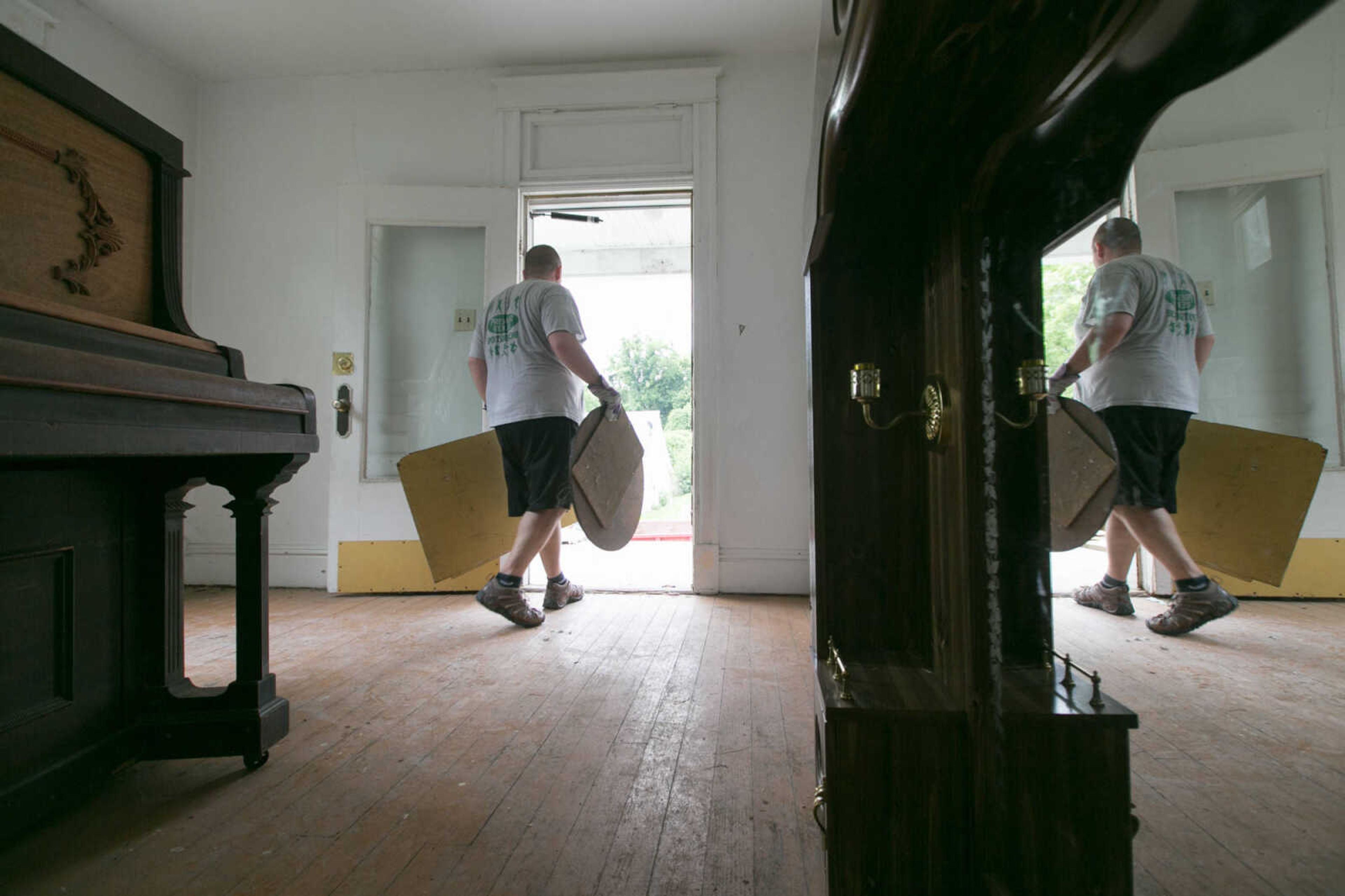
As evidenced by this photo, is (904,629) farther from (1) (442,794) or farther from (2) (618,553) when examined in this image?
(2) (618,553)

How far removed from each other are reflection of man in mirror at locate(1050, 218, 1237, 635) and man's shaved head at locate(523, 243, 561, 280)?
2.44 metres

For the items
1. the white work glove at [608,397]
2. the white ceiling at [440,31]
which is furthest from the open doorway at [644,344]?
the white work glove at [608,397]

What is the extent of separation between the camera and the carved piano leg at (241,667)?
136 cm

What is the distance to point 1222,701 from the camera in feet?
1.54

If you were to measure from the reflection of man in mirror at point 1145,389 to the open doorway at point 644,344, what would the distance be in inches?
123

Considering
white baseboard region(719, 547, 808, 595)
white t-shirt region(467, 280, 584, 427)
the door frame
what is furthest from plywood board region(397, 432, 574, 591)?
white baseboard region(719, 547, 808, 595)

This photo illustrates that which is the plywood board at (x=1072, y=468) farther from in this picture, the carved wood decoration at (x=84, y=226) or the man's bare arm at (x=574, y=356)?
the man's bare arm at (x=574, y=356)

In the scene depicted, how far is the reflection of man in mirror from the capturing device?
0.41 meters

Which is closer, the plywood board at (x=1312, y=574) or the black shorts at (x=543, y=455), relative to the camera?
the plywood board at (x=1312, y=574)

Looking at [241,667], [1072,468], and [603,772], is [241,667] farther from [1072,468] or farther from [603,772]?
[1072,468]

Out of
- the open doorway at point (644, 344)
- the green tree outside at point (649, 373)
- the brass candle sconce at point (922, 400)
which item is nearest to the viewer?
the brass candle sconce at point (922, 400)

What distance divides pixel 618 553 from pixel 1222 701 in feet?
14.3

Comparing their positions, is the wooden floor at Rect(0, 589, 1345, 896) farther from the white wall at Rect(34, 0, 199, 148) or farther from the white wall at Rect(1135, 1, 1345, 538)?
the white wall at Rect(34, 0, 199, 148)

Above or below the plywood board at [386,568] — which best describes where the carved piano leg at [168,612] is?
above
